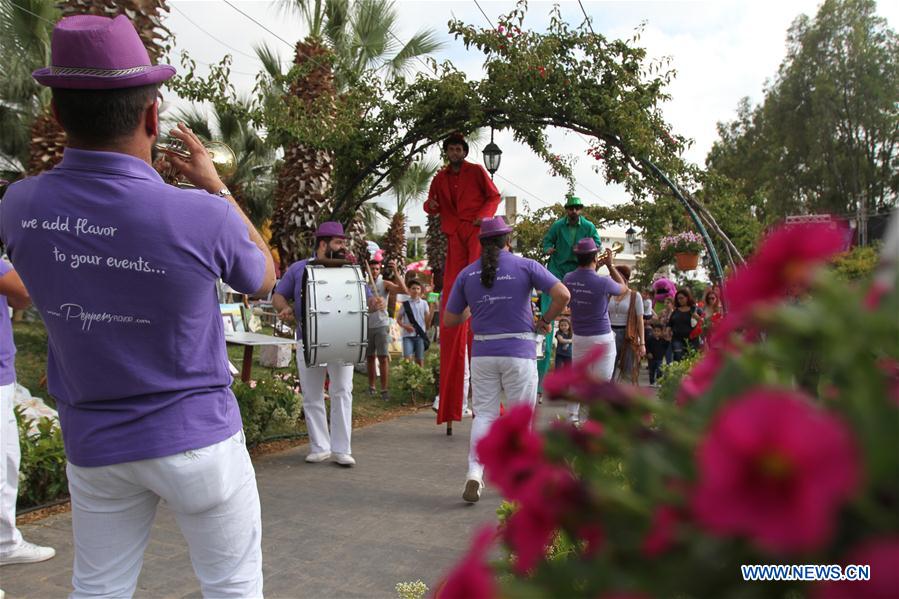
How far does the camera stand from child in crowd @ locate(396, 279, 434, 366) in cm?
1240

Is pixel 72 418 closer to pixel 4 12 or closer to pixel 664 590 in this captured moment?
pixel 664 590

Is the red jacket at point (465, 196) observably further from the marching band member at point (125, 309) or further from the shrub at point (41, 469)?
the marching band member at point (125, 309)

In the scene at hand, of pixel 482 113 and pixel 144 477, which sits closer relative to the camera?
pixel 144 477

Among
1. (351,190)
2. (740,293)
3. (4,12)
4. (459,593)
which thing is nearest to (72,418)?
(459,593)

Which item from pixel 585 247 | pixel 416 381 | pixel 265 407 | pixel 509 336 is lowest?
pixel 416 381

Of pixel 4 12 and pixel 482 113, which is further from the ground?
pixel 4 12

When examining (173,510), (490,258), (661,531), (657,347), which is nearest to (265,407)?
(490,258)

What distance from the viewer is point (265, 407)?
732 centimetres

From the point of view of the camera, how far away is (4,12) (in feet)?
43.3

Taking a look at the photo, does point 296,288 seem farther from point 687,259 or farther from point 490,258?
point 687,259

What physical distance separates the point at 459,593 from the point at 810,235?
327 mm

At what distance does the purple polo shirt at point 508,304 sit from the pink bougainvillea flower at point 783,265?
5089mm

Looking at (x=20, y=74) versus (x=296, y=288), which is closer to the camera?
(x=296, y=288)

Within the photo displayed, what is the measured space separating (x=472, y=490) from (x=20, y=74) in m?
15.7
